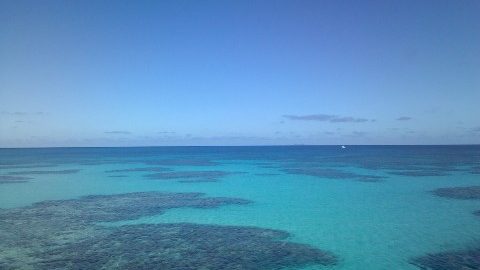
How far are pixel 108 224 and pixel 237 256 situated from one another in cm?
860

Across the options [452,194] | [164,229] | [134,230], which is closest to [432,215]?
[452,194]

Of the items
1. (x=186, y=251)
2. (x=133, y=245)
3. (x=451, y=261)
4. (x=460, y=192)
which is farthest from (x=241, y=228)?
(x=460, y=192)

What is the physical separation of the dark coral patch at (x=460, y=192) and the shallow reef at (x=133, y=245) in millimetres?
17074

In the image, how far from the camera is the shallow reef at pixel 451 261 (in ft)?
41.3

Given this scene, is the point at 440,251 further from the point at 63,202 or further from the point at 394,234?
the point at 63,202

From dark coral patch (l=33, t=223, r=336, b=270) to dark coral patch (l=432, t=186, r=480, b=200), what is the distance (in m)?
17.1

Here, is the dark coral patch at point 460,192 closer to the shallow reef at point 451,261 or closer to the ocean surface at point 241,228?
the ocean surface at point 241,228

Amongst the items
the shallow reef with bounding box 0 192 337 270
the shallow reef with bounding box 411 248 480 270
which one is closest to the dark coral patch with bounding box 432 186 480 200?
the shallow reef with bounding box 411 248 480 270

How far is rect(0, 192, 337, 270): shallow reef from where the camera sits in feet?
43.3

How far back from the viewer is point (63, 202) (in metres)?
26.1

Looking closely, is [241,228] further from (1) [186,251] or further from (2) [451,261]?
(2) [451,261]

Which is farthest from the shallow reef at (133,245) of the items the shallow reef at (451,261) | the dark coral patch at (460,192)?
the dark coral patch at (460,192)

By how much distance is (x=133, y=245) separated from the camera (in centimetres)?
1524

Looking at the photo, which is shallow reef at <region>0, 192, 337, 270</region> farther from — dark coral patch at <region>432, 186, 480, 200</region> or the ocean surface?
dark coral patch at <region>432, 186, 480, 200</region>
